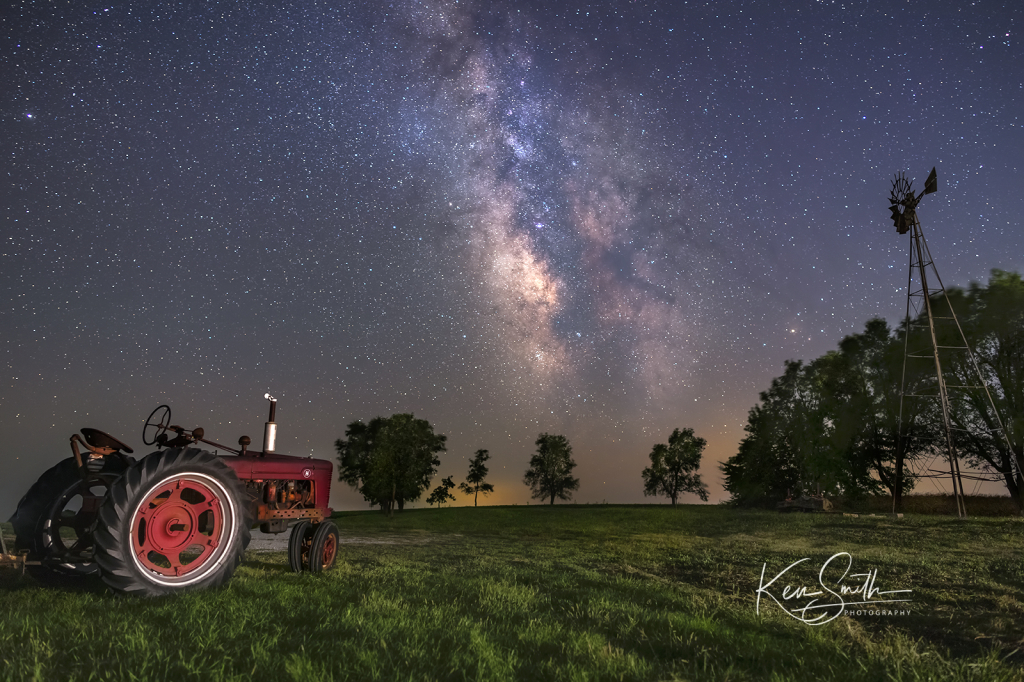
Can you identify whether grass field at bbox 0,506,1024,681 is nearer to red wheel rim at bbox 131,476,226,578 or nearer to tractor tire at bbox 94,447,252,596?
tractor tire at bbox 94,447,252,596

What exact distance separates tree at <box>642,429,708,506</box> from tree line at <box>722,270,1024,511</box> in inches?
586

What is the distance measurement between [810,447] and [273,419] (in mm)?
33729

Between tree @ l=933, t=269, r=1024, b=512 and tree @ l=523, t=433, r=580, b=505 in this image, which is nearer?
tree @ l=933, t=269, r=1024, b=512

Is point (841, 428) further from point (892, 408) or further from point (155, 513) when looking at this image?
point (155, 513)

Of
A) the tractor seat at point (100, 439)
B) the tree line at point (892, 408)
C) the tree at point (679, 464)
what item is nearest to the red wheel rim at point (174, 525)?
the tractor seat at point (100, 439)

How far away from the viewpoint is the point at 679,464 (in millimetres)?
56750

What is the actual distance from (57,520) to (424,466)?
40.5 meters

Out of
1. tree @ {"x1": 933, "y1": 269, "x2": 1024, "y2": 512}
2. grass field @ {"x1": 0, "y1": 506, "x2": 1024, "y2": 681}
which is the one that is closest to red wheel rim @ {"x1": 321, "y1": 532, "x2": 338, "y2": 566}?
grass field @ {"x1": 0, "y1": 506, "x2": 1024, "y2": 681}

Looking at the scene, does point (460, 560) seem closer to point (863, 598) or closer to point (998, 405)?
point (863, 598)

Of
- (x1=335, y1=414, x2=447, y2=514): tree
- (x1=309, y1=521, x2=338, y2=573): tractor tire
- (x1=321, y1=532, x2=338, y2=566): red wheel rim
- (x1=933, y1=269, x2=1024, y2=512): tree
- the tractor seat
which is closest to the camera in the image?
the tractor seat

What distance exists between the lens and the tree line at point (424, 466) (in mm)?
44062

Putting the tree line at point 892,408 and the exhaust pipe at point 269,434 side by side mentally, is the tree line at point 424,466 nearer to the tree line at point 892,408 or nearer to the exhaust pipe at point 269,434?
the tree line at point 892,408

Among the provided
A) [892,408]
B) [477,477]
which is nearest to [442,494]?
[477,477]

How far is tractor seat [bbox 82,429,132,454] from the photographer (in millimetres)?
7109
